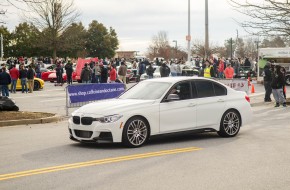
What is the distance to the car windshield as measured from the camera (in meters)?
11.9

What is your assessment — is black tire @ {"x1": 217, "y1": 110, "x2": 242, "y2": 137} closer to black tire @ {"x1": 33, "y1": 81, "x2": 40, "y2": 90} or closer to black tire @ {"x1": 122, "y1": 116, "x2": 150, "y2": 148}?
black tire @ {"x1": 122, "y1": 116, "x2": 150, "y2": 148}

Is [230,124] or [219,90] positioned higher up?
[219,90]

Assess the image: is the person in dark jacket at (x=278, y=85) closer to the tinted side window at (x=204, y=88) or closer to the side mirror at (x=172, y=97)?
the tinted side window at (x=204, y=88)

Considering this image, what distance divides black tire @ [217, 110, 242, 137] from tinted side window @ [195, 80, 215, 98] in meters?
0.62

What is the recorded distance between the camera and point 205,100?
490 inches

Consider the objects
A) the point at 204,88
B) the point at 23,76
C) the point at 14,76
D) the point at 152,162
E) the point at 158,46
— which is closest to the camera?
the point at 152,162

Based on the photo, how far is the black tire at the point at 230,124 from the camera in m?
12.7

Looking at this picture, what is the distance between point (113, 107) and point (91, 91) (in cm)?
797

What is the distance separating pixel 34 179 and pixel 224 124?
578cm

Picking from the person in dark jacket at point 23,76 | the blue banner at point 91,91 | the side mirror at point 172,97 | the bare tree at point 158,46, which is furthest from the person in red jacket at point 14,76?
the bare tree at point 158,46

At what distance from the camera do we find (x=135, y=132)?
1113 cm

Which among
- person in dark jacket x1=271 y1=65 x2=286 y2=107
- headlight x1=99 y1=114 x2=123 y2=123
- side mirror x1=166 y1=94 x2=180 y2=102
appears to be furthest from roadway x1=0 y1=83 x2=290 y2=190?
person in dark jacket x1=271 y1=65 x2=286 y2=107

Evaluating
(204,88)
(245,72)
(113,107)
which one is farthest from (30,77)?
(113,107)

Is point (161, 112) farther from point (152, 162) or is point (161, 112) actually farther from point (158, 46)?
point (158, 46)
